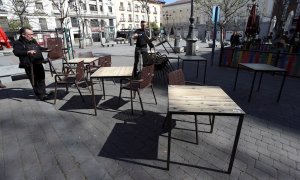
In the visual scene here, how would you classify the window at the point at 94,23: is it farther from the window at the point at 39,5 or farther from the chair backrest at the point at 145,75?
the chair backrest at the point at 145,75

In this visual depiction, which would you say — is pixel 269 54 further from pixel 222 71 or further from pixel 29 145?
pixel 29 145

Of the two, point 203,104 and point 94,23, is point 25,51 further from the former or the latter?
point 94,23

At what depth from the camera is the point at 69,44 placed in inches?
388

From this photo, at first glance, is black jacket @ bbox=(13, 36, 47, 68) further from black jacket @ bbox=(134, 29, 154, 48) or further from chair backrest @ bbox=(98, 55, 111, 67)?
black jacket @ bbox=(134, 29, 154, 48)

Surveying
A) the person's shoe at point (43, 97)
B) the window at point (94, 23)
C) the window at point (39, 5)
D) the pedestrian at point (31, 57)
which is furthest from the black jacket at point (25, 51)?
the window at point (94, 23)

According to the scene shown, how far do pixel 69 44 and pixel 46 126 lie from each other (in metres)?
7.36

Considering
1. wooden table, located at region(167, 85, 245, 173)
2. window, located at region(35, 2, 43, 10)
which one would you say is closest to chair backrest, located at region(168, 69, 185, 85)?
wooden table, located at region(167, 85, 245, 173)

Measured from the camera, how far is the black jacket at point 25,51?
438cm

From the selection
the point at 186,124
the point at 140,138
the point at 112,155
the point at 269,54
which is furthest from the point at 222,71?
the point at 112,155

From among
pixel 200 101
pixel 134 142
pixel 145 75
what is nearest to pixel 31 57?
pixel 145 75

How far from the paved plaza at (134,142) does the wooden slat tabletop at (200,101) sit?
882mm

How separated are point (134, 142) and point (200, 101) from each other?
134 cm

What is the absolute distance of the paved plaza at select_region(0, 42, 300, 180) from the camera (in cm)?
243

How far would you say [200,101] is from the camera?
237cm
